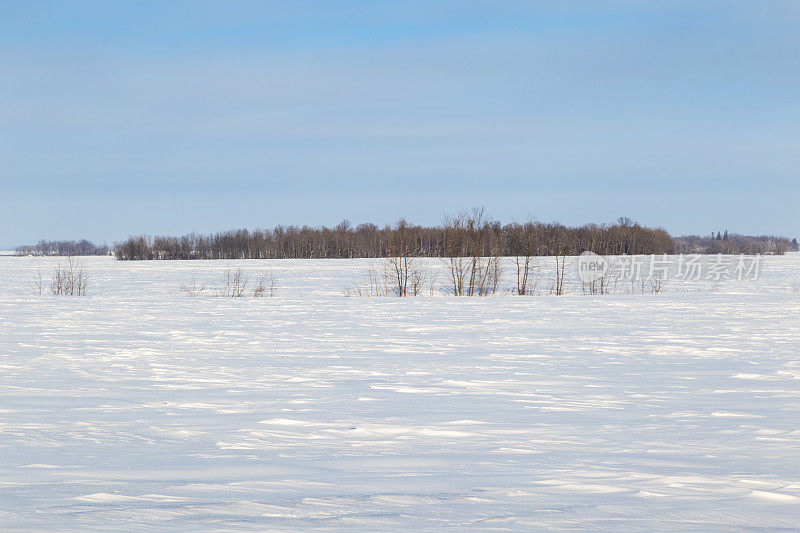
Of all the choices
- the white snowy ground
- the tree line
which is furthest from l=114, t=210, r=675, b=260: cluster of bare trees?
the white snowy ground

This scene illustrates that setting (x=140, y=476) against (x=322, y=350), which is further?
(x=322, y=350)

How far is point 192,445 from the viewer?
4.76 meters

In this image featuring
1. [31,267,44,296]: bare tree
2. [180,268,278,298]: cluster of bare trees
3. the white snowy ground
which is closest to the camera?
the white snowy ground

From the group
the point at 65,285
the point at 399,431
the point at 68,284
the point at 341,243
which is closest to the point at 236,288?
the point at 65,285

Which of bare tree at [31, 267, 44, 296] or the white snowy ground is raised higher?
the white snowy ground

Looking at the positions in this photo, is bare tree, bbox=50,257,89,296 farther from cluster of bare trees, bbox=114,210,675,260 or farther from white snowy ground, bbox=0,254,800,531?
cluster of bare trees, bbox=114,210,675,260

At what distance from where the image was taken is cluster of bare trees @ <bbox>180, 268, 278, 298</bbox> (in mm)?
28703

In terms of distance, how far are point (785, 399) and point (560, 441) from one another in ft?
9.60

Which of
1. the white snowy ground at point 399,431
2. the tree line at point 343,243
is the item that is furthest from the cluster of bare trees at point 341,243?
the white snowy ground at point 399,431

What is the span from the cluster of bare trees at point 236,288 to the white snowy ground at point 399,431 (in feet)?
53.4

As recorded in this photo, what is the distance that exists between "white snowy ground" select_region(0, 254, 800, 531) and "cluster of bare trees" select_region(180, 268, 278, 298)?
1628 cm

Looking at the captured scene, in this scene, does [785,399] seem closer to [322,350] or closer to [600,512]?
[600,512]

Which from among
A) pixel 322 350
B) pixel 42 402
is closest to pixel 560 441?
pixel 42 402

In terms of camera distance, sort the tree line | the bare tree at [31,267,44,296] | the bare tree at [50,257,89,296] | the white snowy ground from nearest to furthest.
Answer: the white snowy ground, the bare tree at [50,257,89,296], the bare tree at [31,267,44,296], the tree line
